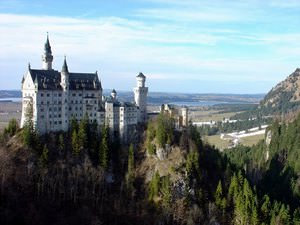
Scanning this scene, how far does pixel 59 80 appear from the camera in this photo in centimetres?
12081

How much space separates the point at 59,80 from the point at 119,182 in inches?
1160

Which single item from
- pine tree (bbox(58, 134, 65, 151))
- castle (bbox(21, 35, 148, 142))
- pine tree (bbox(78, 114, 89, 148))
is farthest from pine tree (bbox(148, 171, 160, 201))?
pine tree (bbox(58, 134, 65, 151))

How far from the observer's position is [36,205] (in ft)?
334

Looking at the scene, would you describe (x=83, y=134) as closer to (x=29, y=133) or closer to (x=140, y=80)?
(x=29, y=133)

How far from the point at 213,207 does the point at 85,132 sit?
33.9 metres

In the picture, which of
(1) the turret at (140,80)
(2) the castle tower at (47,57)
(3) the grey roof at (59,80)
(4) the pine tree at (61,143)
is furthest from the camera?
(1) the turret at (140,80)

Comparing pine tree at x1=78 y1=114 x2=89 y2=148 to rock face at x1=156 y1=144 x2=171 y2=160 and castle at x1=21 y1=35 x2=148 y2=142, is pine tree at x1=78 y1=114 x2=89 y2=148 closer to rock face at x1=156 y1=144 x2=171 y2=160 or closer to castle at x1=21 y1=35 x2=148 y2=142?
castle at x1=21 y1=35 x2=148 y2=142

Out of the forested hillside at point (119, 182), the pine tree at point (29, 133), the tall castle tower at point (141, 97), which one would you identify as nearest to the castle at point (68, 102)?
the tall castle tower at point (141, 97)

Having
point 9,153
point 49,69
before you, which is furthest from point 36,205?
point 49,69

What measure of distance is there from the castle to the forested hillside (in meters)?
3.61

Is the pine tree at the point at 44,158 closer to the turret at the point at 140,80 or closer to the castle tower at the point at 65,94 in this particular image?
the castle tower at the point at 65,94

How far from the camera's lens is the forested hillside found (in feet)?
341

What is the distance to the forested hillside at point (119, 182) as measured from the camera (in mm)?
103812

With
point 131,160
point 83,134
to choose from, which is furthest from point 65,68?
point 131,160
